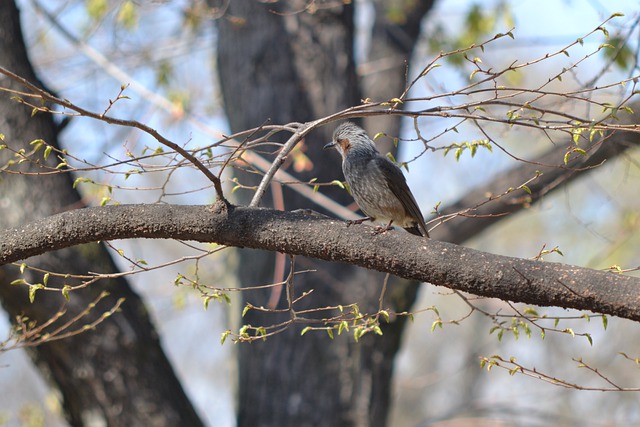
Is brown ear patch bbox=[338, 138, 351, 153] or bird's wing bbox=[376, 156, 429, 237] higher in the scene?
brown ear patch bbox=[338, 138, 351, 153]

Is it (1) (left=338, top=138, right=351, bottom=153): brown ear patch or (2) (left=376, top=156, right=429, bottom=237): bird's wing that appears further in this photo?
(1) (left=338, top=138, right=351, bottom=153): brown ear patch

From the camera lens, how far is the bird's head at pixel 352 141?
163 inches

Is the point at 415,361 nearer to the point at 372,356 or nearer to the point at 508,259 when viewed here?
the point at 372,356

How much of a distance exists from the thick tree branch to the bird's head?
4.59 feet

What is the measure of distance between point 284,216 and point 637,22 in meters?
2.21

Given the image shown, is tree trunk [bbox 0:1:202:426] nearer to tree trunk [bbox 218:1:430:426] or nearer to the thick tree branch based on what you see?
tree trunk [bbox 218:1:430:426]

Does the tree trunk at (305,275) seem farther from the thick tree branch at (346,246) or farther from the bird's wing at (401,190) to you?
the thick tree branch at (346,246)

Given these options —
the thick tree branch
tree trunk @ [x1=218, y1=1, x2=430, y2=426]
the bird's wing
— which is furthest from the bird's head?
the thick tree branch

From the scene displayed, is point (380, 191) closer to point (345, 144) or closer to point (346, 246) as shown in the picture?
point (345, 144)

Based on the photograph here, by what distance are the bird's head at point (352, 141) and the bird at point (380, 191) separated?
1 cm

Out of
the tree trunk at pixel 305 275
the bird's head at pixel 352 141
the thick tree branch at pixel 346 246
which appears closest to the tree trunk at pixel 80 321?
the tree trunk at pixel 305 275

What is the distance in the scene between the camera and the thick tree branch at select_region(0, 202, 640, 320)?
95.0 inches

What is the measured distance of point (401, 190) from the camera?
12.7 ft

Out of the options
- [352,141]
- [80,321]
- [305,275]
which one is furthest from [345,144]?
[80,321]
